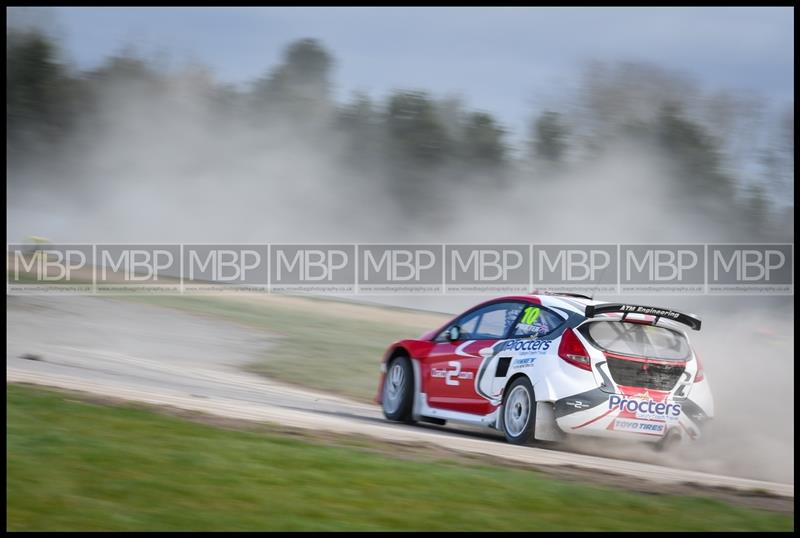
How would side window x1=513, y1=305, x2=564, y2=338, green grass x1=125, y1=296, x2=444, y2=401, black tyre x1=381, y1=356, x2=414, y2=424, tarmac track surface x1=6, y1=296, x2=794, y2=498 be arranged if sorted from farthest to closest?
green grass x1=125, y1=296, x2=444, y2=401
black tyre x1=381, y1=356, x2=414, y2=424
side window x1=513, y1=305, x2=564, y2=338
tarmac track surface x1=6, y1=296, x2=794, y2=498

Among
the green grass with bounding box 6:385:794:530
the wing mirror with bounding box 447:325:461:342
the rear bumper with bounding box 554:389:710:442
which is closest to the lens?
the green grass with bounding box 6:385:794:530

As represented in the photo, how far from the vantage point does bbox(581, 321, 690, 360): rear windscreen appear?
8.80 metres

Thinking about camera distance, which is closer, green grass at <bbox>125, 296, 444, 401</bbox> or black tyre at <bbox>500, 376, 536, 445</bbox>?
black tyre at <bbox>500, 376, 536, 445</bbox>

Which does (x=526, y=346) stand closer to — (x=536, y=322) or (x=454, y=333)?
(x=536, y=322)

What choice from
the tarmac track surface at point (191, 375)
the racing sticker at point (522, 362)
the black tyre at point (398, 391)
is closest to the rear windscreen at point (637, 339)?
the racing sticker at point (522, 362)

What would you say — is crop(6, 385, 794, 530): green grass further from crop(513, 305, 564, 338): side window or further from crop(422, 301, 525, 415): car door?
crop(422, 301, 525, 415): car door

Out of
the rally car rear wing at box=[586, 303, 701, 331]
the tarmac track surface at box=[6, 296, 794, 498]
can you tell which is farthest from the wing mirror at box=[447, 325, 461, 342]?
the rally car rear wing at box=[586, 303, 701, 331]

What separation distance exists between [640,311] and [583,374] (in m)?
0.78

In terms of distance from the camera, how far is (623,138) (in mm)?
33750

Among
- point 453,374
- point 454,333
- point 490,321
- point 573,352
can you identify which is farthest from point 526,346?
point 454,333

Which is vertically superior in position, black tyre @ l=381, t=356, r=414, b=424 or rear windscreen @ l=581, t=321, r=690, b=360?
rear windscreen @ l=581, t=321, r=690, b=360

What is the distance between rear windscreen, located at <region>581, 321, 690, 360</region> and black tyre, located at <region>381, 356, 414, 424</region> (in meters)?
2.41

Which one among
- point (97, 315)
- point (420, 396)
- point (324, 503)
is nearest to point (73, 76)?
point (97, 315)

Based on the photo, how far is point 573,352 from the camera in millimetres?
8734
